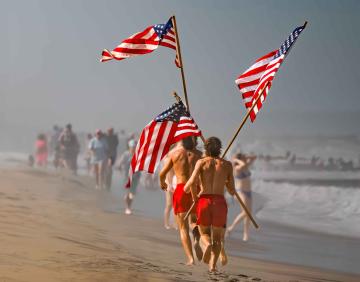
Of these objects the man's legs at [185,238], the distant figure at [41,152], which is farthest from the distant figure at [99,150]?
the man's legs at [185,238]

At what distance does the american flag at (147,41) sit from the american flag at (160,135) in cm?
70

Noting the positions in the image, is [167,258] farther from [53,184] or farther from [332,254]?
[53,184]

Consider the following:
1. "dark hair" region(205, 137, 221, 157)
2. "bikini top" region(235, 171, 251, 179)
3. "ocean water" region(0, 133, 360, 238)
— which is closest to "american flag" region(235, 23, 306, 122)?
"dark hair" region(205, 137, 221, 157)

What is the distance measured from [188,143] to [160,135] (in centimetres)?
38

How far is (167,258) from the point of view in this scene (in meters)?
9.97

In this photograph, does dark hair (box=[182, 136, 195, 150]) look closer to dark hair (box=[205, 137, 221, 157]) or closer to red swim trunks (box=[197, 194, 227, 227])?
dark hair (box=[205, 137, 221, 157])

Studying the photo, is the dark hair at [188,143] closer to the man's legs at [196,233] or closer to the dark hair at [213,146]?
the man's legs at [196,233]

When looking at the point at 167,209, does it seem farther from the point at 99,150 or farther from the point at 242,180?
the point at 99,150

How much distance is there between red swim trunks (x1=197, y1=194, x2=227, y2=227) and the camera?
8688 mm

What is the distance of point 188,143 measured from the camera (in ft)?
31.6

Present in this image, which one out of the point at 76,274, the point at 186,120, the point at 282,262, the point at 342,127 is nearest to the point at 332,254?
the point at 282,262

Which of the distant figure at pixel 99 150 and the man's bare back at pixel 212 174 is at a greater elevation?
the distant figure at pixel 99 150

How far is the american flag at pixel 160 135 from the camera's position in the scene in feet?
30.5

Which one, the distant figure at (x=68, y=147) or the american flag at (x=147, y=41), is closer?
the american flag at (x=147, y=41)
